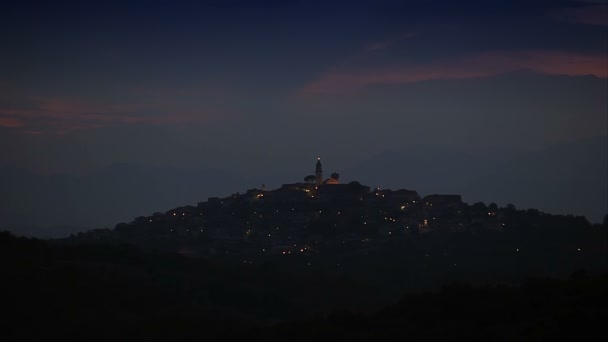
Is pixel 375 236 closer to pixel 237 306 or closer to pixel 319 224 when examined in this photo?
pixel 319 224

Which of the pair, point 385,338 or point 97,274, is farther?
point 97,274

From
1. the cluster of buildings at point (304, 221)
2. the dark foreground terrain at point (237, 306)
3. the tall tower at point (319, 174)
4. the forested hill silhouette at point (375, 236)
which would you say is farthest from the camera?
the tall tower at point (319, 174)

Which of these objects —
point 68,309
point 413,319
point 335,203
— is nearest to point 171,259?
point 68,309

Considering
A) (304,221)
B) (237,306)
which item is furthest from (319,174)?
(237,306)

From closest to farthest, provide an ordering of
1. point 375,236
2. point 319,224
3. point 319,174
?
1. point 375,236
2. point 319,224
3. point 319,174

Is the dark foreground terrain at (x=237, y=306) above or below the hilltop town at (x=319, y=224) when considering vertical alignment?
below

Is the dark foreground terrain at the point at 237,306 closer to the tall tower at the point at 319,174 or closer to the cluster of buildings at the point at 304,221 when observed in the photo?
the cluster of buildings at the point at 304,221

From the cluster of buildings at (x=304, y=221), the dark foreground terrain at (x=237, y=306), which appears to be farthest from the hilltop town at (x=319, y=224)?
the dark foreground terrain at (x=237, y=306)

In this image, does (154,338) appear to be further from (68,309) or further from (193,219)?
(193,219)
